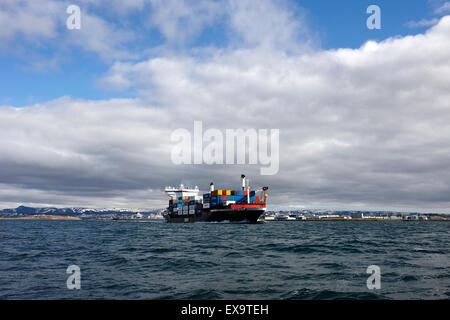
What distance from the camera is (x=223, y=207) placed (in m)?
100

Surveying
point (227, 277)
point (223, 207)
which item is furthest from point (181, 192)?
point (227, 277)

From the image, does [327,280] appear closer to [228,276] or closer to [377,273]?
[377,273]

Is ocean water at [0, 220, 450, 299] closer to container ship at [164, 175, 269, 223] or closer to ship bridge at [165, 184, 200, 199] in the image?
container ship at [164, 175, 269, 223]

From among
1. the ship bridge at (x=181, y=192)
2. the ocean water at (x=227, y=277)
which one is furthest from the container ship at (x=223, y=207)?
the ocean water at (x=227, y=277)

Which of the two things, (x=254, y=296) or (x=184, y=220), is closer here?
(x=254, y=296)

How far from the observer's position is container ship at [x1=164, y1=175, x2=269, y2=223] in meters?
95.1

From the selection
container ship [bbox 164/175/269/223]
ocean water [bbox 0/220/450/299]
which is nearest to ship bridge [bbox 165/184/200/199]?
container ship [bbox 164/175/269/223]

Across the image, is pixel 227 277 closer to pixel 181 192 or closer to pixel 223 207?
pixel 223 207

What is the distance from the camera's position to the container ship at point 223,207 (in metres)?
95.1

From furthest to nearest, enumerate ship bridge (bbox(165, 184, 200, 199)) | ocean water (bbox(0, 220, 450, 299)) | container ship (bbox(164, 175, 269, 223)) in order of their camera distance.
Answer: ship bridge (bbox(165, 184, 200, 199)) → container ship (bbox(164, 175, 269, 223)) → ocean water (bbox(0, 220, 450, 299))
